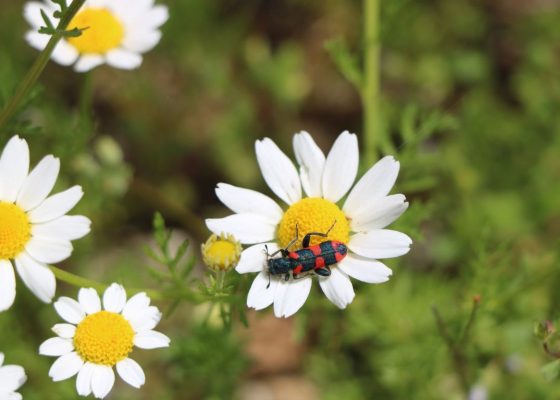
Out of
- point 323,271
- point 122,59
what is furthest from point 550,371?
point 122,59

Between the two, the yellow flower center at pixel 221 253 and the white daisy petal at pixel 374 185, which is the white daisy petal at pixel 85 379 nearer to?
the yellow flower center at pixel 221 253

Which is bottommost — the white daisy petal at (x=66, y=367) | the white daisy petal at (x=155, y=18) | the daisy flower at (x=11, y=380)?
the daisy flower at (x=11, y=380)

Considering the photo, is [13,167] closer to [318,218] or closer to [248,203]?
[248,203]

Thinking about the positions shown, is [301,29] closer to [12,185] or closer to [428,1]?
[428,1]

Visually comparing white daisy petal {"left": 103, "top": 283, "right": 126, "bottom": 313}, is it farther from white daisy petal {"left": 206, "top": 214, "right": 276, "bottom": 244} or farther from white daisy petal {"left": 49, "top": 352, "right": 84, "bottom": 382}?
white daisy petal {"left": 206, "top": 214, "right": 276, "bottom": 244}

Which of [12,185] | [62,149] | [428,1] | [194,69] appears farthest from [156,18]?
[428,1]

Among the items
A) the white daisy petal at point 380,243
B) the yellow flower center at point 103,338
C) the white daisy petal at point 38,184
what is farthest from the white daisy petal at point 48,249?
the white daisy petal at point 380,243
